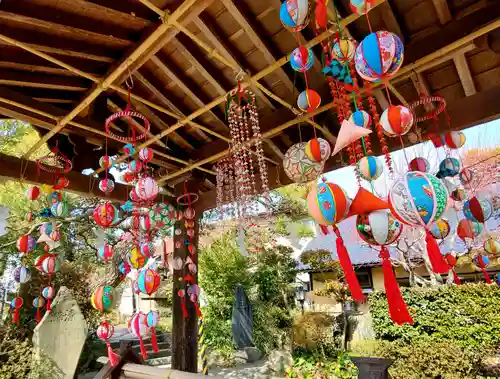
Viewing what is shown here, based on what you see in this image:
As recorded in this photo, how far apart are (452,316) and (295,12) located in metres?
7.25

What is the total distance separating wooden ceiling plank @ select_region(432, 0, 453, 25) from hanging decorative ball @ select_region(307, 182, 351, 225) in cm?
157

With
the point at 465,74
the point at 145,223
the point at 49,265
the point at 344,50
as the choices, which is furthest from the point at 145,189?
the point at 465,74

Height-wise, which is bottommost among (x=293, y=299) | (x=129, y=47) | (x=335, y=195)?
(x=293, y=299)

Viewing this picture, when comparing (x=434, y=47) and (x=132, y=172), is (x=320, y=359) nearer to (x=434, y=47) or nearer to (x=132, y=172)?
(x=132, y=172)

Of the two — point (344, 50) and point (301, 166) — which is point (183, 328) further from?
point (344, 50)

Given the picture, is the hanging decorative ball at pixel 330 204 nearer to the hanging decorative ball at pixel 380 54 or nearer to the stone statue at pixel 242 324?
the hanging decorative ball at pixel 380 54

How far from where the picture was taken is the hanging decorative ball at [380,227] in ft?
6.10

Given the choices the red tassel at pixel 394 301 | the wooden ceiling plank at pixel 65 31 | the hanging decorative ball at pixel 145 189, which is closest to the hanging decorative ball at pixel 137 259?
the hanging decorative ball at pixel 145 189

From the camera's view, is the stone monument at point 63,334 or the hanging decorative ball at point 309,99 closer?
the hanging decorative ball at point 309,99

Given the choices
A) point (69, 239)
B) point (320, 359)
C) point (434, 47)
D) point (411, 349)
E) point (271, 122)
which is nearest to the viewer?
point (434, 47)

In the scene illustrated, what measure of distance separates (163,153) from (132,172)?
1.81ft

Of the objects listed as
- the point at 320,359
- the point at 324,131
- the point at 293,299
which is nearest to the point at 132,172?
the point at 324,131

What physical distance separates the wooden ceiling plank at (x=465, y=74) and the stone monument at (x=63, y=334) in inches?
291

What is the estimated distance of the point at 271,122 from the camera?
3262 mm
